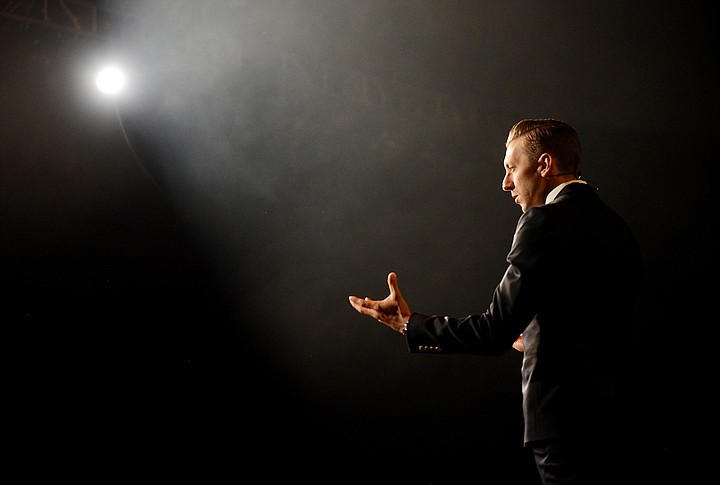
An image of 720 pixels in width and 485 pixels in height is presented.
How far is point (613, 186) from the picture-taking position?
10.3ft

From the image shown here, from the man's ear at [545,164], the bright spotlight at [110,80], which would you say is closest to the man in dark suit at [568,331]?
the man's ear at [545,164]

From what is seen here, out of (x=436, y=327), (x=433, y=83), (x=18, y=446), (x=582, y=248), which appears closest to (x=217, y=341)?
(x=18, y=446)

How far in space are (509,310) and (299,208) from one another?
233 centimetres

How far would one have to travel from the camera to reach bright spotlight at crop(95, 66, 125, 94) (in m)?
3.50

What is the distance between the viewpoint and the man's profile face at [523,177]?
1.68 meters

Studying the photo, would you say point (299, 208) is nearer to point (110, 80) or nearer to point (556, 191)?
point (110, 80)

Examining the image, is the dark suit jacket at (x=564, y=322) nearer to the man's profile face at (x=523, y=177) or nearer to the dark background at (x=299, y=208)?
the man's profile face at (x=523, y=177)

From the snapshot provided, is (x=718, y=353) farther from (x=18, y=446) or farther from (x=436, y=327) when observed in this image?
(x=18, y=446)

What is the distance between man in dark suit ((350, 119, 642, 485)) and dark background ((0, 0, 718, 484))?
1.87 m

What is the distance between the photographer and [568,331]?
1.34m

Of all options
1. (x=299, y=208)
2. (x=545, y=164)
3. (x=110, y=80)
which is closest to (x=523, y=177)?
(x=545, y=164)

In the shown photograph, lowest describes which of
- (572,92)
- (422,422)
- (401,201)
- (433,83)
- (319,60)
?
(422,422)

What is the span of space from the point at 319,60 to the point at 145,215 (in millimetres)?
1458

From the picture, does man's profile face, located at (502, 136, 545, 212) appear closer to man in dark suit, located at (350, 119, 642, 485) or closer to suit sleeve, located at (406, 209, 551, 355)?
man in dark suit, located at (350, 119, 642, 485)
